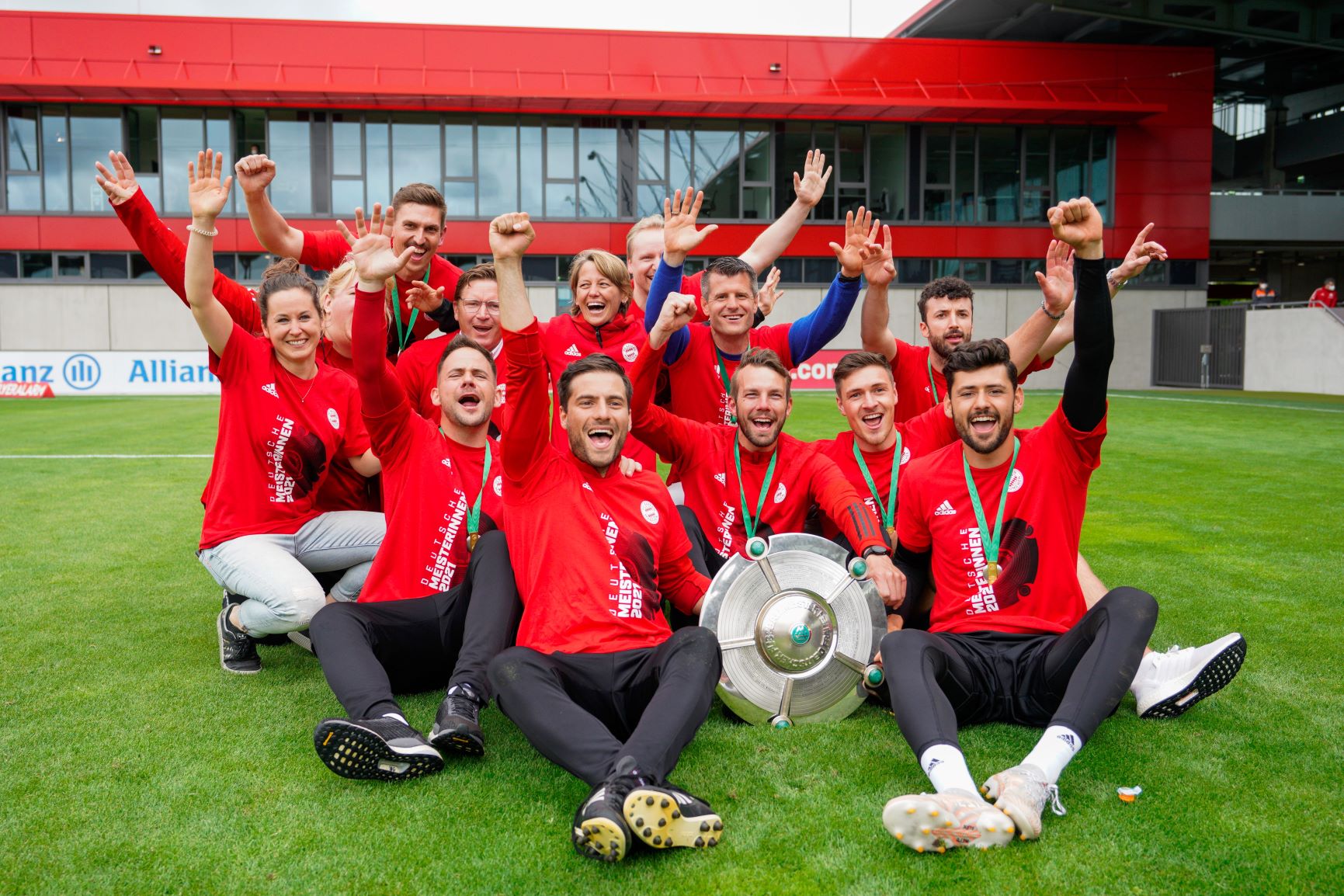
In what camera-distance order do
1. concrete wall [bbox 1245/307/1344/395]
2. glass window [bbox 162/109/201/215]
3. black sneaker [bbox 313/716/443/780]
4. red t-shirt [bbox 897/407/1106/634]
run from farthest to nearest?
glass window [bbox 162/109/201/215] < concrete wall [bbox 1245/307/1344/395] < red t-shirt [bbox 897/407/1106/634] < black sneaker [bbox 313/716/443/780]

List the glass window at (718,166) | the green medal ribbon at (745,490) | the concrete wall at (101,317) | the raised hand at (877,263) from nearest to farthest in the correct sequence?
1. the green medal ribbon at (745,490)
2. the raised hand at (877,263)
3. the concrete wall at (101,317)
4. the glass window at (718,166)

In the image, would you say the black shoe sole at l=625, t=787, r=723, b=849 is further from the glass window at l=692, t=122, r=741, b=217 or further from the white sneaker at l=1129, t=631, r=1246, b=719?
the glass window at l=692, t=122, r=741, b=217

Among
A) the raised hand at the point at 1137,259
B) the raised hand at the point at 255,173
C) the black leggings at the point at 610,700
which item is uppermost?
the raised hand at the point at 255,173

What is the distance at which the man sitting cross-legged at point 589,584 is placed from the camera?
301 centimetres

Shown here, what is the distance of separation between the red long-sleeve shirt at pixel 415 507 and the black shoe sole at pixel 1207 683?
270 centimetres

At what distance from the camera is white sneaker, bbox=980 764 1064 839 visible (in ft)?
9.07

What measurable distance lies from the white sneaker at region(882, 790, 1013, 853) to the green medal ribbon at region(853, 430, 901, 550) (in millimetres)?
1779

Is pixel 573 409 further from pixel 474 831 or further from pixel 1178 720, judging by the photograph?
pixel 1178 720

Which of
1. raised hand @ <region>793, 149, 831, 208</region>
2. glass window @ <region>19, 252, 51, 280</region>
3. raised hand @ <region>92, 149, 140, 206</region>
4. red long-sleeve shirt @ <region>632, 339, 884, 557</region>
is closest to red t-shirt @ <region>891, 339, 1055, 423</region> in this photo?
raised hand @ <region>793, 149, 831, 208</region>

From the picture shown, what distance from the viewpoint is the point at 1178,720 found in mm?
3740

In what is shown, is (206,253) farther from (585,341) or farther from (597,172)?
(597,172)

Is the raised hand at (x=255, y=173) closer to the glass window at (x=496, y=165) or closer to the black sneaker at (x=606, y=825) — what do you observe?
the black sneaker at (x=606, y=825)

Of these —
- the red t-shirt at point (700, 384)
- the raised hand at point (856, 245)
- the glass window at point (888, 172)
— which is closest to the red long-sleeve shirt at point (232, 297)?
the red t-shirt at point (700, 384)

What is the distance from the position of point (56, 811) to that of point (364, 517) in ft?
6.71
